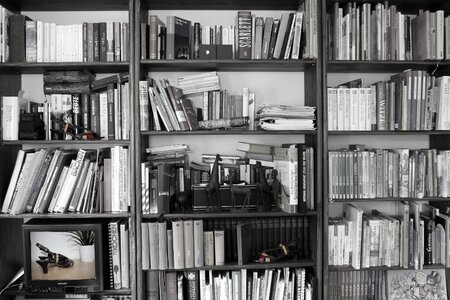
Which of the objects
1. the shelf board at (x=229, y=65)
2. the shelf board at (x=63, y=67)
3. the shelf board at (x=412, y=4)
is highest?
the shelf board at (x=412, y=4)

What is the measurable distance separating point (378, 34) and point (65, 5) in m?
1.85

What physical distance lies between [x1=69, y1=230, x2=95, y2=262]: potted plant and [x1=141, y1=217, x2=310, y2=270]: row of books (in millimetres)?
298

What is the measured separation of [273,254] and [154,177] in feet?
2.66

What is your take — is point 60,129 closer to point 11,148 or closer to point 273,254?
point 11,148

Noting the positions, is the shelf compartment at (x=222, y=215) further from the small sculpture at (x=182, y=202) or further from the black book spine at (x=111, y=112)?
the black book spine at (x=111, y=112)

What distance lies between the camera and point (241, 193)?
231 cm

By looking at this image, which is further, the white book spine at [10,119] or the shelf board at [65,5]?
the shelf board at [65,5]

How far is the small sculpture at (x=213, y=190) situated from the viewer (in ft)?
7.43

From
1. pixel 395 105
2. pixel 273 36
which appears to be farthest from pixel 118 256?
pixel 395 105

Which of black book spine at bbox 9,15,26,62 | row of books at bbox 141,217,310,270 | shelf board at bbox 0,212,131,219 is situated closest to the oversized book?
row of books at bbox 141,217,310,270

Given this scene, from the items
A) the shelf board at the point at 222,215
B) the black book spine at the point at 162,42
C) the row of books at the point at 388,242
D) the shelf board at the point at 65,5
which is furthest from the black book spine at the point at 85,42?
the row of books at the point at 388,242

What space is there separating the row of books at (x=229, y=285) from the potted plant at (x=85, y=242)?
34 cm

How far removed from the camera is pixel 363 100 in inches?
92.6

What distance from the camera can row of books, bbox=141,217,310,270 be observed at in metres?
2.26
